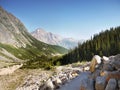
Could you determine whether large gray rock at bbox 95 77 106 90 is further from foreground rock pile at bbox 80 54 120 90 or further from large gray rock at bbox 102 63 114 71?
large gray rock at bbox 102 63 114 71

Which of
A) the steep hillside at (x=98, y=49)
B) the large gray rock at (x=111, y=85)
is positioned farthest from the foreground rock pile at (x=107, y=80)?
the steep hillside at (x=98, y=49)

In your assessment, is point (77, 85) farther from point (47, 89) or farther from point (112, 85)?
point (112, 85)

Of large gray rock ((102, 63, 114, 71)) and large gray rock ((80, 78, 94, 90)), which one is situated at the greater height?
large gray rock ((102, 63, 114, 71))

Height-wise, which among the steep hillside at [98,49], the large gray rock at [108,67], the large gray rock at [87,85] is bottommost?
the large gray rock at [87,85]

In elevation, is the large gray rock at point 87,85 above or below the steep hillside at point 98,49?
below

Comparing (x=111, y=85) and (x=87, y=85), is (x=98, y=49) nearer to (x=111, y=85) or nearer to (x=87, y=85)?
(x=87, y=85)

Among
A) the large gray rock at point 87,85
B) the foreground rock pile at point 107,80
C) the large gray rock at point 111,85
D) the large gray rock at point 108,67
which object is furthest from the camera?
the large gray rock at point 108,67

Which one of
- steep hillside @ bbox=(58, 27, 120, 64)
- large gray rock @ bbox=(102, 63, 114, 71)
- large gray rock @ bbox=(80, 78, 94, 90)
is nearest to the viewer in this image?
large gray rock @ bbox=(80, 78, 94, 90)

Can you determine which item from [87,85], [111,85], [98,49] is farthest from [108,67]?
[98,49]

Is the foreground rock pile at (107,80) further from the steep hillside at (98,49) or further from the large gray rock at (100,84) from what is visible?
the steep hillside at (98,49)

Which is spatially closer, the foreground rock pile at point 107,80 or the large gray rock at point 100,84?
the foreground rock pile at point 107,80

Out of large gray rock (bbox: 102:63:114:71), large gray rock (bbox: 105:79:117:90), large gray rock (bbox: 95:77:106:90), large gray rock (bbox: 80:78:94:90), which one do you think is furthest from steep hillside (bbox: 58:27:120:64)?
large gray rock (bbox: 105:79:117:90)

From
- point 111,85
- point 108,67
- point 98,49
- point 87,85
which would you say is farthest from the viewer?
point 98,49

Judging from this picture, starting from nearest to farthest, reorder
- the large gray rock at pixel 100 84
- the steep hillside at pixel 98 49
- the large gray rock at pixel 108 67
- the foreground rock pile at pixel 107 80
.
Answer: the foreground rock pile at pixel 107 80 → the large gray rock at pixel 100 84 → the large gray rock at pixel 108 67 → the steep hillside at pixel 98 49
